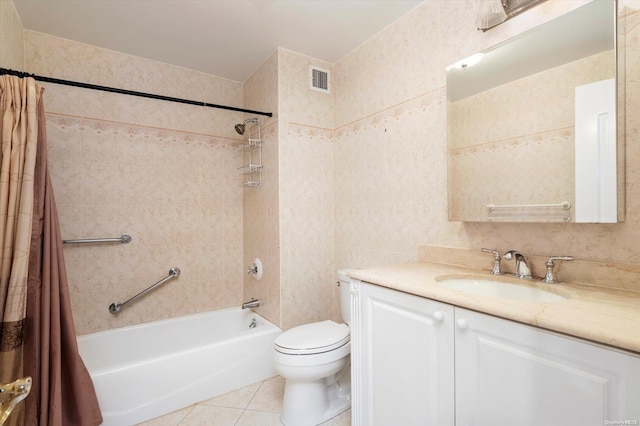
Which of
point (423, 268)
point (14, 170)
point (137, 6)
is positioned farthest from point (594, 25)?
point (14, 170)

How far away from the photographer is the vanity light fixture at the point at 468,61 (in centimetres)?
144

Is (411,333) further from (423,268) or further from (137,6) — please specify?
(137,6)

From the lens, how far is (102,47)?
2.17 meters

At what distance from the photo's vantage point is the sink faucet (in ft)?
4.12

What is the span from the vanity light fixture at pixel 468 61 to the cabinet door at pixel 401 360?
3.80 feet

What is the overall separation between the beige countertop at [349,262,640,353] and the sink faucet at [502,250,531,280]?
3 cm

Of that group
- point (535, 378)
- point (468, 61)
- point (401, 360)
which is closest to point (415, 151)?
point (468, 61)

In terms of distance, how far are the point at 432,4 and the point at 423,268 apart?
56.9 inches

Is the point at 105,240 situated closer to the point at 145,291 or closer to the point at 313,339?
the point at 145,291

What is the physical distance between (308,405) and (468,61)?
1.99m

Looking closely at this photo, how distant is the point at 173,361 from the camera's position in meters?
1.83

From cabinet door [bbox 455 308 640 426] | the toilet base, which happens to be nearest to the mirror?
cabinet door [bbox 455 308 640 426]

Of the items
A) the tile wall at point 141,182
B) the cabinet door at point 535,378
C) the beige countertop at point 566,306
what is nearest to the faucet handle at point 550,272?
the beige countertop at point 566,306

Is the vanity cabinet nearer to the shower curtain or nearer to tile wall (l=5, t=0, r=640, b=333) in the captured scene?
tile wall (l=5, t=0, r=640, b=333)
